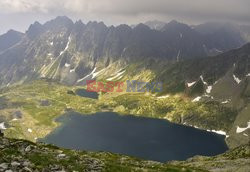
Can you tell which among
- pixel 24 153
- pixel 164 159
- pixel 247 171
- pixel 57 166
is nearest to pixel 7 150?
pixel 24 153

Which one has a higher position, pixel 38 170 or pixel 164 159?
pixel 38 170

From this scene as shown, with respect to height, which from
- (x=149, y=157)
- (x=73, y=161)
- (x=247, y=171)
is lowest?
(x=149, y=157)

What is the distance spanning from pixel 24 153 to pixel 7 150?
6.07 feet

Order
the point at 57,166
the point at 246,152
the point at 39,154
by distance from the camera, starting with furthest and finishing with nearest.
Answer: the point at 246,152 → the point at 39,154 → the point at 57,166

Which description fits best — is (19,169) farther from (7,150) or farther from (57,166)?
(7,150)

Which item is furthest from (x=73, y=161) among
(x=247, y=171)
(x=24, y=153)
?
(x=247, y=171)

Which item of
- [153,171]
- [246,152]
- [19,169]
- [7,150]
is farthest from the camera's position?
[246,152]

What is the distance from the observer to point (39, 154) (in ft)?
105

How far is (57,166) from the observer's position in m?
27.0

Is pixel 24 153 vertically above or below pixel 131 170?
above

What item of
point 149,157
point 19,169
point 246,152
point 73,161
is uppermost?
point 19,169

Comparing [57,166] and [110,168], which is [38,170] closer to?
[57,166]

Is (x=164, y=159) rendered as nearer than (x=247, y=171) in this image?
No

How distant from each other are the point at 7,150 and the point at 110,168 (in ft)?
38.3
